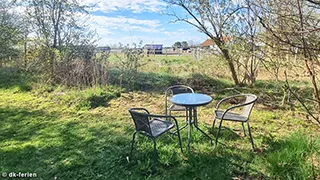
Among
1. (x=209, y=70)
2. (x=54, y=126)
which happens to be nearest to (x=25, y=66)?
(x=54, y=126)

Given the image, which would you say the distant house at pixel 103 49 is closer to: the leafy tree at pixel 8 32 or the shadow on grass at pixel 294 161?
the leafy tree at pixel 8 32

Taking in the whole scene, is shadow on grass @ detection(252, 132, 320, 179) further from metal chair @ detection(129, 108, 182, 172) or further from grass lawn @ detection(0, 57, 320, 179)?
metal chair @ detection(129, 108, 182, 172)

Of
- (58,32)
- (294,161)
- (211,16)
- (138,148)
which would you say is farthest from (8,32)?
(294,161)

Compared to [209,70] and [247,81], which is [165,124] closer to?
[247,81]

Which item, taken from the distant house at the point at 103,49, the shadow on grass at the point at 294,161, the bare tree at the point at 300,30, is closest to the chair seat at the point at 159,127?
the shadow on grass at the point at 294,161

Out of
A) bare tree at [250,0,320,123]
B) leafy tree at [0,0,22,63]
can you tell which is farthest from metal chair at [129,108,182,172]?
leafy tree at [0,0,22,63]

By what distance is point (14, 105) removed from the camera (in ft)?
17.5

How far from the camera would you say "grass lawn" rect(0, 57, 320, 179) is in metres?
2.35

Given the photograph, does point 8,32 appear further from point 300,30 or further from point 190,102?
point 300,30

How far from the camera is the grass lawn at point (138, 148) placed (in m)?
2.35

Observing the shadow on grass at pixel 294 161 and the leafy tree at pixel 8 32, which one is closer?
the shadow on grass at pixel 294 161

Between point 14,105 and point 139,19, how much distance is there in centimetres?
659

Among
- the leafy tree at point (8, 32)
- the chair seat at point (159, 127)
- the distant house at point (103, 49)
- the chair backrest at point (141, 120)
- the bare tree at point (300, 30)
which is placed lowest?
the chair seat at point (159, 127)

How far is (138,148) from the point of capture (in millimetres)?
2918
